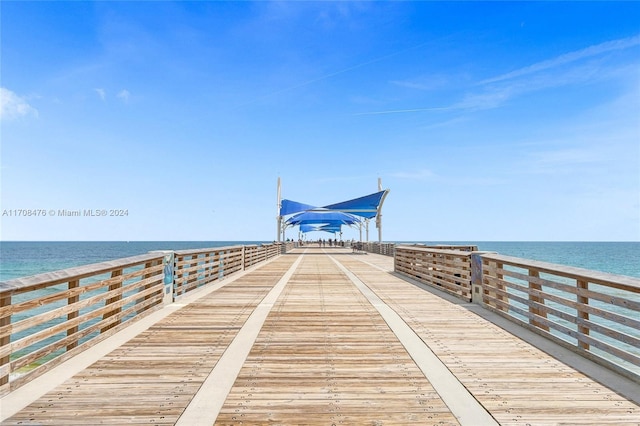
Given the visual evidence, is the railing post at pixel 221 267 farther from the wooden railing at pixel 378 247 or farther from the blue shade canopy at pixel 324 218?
the blue shade canopy at pixel 324 218

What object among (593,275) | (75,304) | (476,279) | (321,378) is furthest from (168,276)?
(593,275)

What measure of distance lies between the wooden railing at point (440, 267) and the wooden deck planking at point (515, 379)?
2.04 m

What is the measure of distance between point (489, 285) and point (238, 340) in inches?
197

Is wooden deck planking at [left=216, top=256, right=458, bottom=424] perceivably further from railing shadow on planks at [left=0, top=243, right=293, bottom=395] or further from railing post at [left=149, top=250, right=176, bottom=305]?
railing post at [left=149, top=250, right=176, bottom=305]

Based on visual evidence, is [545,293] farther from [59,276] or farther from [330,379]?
[59,276]

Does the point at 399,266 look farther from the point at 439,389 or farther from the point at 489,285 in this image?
the point at 439,389

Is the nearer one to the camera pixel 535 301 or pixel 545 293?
pixel 545 293

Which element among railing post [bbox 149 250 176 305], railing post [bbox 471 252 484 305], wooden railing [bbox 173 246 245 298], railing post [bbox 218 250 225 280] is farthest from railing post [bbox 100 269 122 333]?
railing post [bbox 471 252 484 305]

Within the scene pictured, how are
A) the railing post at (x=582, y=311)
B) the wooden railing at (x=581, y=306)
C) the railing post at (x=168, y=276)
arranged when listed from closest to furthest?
the wooden railing at (x=581, y=306) → the railing post at (x=582, y=311) → the railing post at (x=168, y=276)

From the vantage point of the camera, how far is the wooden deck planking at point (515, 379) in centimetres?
310

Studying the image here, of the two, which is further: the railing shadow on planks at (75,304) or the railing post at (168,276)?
the railing post at (168,276)

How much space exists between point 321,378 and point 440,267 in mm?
6773

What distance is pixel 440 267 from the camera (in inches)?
385

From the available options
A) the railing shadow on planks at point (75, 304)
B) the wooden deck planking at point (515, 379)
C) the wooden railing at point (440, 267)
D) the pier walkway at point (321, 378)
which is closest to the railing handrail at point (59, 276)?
the railing shadow on planks at point (75, 304)
